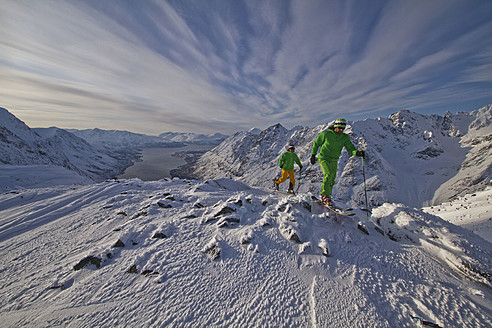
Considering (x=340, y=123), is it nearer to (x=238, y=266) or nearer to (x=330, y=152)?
(x=330, y=152)

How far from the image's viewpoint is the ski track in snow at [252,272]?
306 cm

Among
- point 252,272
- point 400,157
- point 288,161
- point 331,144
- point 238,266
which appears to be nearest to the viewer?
point 252,272

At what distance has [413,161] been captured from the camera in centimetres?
13462

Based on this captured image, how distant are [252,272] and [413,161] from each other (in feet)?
622

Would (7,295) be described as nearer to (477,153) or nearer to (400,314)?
(400,314)

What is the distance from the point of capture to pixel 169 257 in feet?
14.5

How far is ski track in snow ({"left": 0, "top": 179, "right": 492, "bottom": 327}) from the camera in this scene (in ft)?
10.0

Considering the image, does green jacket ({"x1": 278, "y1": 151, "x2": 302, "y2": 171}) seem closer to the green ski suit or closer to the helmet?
the green ski suit

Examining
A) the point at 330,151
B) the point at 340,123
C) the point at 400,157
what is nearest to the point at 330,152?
the point at 330,151

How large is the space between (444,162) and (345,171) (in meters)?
77.0

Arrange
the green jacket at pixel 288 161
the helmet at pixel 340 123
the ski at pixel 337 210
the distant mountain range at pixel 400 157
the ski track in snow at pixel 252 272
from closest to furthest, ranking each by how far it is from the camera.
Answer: the ski track in snow at pixel 252 272 → the ski at pixel 337 210 → the helmet at pixel 340 123 → the green jacket at pixel 288 161 → the distant mountain range at pixel 400 157

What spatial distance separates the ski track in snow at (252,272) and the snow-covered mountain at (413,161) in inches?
3452

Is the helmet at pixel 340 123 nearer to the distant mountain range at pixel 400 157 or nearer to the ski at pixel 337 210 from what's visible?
the ski at pixel 337 210

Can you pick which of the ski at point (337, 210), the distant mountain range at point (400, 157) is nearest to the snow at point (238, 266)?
the ski at point (337, 210)
